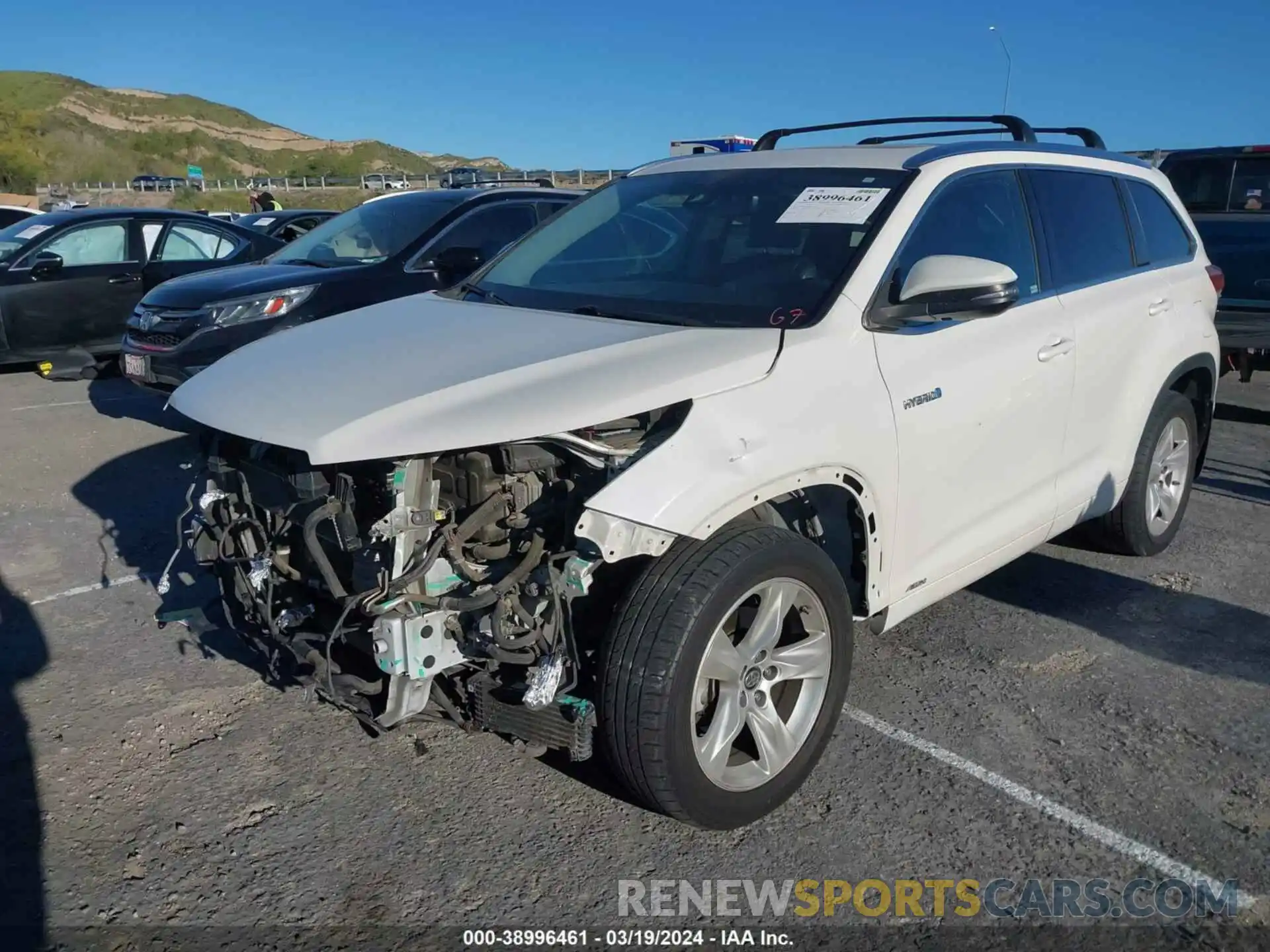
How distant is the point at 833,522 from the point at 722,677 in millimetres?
765

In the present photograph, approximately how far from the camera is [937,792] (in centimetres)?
316

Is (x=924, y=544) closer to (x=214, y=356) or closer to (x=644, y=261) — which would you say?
(x=644, y=261)

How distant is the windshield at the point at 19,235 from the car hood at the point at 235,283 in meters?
3.19

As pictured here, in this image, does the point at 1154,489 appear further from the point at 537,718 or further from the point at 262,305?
the point at 262,305

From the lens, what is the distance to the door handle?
3.81 m

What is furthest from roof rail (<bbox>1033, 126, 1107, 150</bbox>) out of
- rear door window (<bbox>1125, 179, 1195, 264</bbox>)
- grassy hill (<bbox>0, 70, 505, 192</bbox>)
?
grassy hill (<bbox>0, 70, 505, 192</bbox>)

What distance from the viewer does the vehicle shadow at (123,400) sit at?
8309 millimetres

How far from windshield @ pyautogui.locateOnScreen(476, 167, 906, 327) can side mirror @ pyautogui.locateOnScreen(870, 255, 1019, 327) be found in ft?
0.69

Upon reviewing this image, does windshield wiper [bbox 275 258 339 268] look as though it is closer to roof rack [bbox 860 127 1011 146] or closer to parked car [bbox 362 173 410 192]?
roof rack [bbox 860 127 1011 146]

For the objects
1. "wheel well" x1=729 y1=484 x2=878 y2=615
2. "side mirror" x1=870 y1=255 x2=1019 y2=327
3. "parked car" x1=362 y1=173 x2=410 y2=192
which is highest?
"parked car" x1=362 y1=173 x2=410 y2=192

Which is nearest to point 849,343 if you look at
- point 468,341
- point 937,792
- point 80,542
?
point 468,341

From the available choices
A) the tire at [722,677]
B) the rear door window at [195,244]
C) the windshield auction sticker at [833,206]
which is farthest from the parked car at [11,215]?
the tire at [722,677]

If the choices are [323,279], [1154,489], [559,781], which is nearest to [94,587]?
[559,781]

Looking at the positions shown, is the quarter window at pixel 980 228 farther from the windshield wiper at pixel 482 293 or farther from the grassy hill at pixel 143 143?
the grassy hill at pixel 143 143
